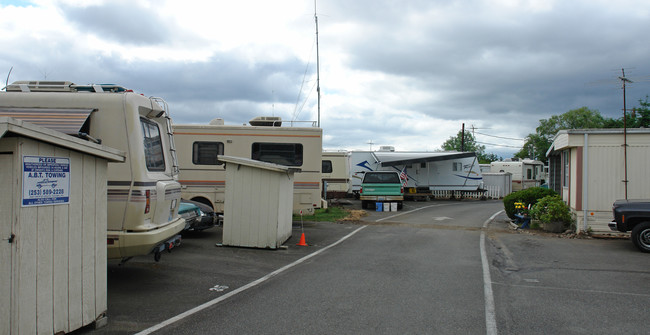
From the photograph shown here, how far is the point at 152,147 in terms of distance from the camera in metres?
7.50

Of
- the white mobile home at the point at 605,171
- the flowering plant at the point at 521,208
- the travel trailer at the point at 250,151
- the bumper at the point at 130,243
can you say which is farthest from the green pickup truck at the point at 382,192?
the bumper at the point at 130,243

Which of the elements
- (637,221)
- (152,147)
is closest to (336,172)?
(637,221)

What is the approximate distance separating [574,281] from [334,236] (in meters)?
6.73

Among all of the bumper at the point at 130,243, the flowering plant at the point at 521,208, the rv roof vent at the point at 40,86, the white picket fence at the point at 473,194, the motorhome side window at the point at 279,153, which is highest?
the rv roof vent at the point at 40,86

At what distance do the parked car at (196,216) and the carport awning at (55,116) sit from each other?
4994 mm

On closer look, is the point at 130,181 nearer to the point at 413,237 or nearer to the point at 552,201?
the point at 413,237

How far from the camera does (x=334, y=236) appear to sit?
13719mm

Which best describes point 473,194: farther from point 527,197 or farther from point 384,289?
point 384,289

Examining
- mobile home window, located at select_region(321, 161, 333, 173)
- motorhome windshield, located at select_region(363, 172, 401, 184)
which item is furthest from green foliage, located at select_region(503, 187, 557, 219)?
mobile home window, located at select_region(321, 161, 333, 173)

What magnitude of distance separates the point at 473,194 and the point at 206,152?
22787 millimetres

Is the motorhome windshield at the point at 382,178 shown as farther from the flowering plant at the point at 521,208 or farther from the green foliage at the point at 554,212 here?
the green foliage at the point at 554,212

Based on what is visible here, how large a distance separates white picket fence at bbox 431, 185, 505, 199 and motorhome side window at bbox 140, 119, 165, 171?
83.6 feet

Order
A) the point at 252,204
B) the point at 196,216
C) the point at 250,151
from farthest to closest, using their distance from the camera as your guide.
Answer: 1. the point at 250,151
2. the point at 196,216
3. the point at 252,204

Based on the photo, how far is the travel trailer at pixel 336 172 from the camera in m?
26.6
